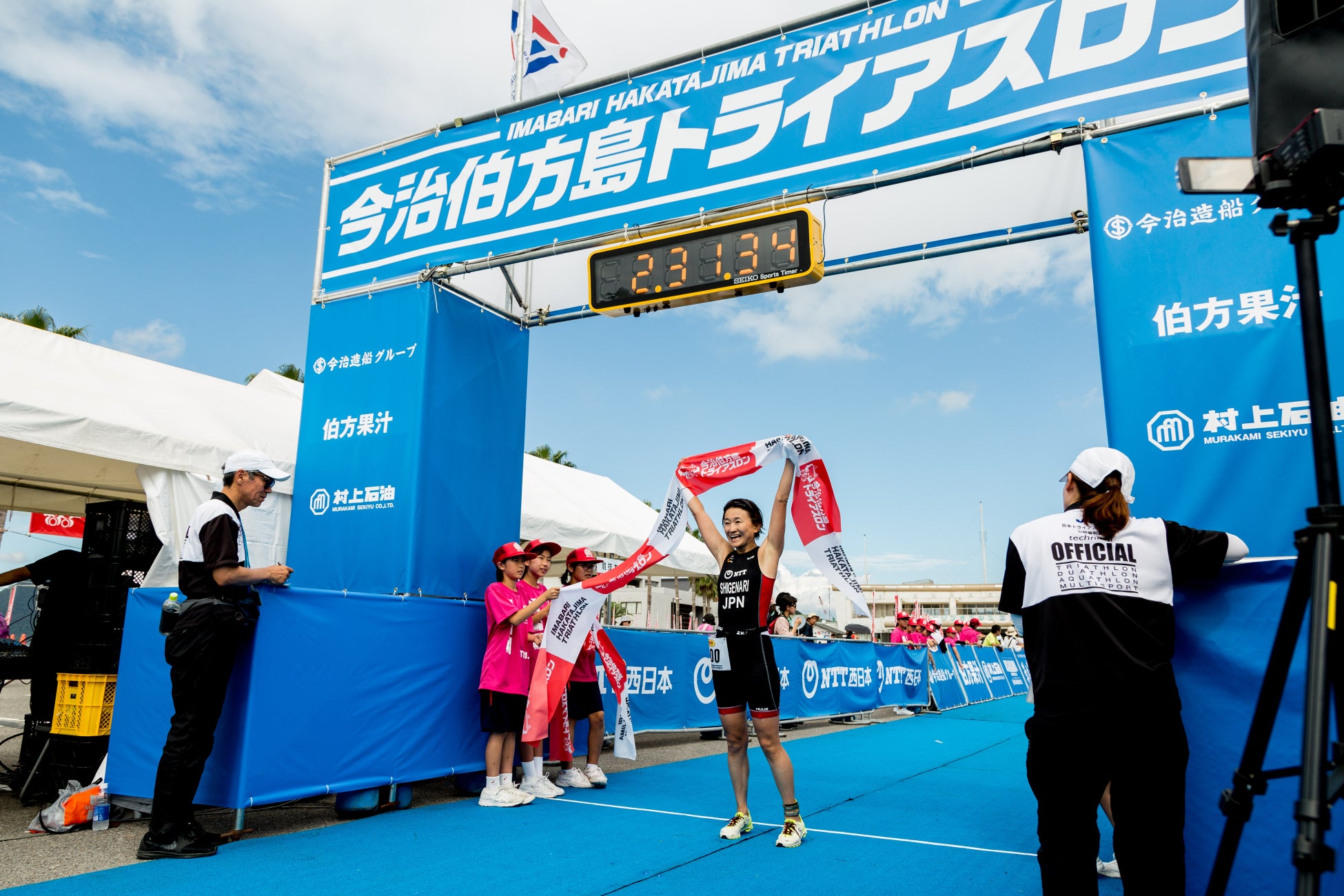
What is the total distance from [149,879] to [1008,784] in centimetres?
598

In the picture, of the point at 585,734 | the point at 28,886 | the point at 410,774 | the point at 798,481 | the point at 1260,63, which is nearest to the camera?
the point at 1260,63

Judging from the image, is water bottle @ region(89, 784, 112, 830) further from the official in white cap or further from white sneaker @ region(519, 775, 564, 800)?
the official in white cap

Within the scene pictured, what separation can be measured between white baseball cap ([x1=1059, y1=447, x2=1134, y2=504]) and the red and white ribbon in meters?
2.09

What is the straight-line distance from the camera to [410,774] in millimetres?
5746

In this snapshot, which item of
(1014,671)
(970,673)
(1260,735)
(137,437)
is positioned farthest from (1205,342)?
(1014,671)

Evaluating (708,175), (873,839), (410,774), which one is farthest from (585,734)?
(708,175)

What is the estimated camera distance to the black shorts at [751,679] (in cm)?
473

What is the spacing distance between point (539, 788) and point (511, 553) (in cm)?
170

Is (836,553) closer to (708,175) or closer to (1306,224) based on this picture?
(708,175)

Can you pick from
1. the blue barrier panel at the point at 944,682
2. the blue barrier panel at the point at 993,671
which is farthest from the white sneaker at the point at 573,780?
the blue barrier panel at the point at 993,671

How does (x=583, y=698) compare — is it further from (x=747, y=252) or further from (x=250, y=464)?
(x=747, y=252)

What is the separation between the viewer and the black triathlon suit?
4.74 m

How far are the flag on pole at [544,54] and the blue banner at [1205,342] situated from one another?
5940 mm

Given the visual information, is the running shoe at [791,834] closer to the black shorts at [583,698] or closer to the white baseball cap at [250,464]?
the black shorts at [583,698]
